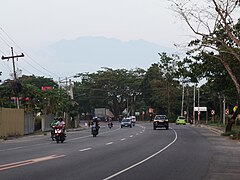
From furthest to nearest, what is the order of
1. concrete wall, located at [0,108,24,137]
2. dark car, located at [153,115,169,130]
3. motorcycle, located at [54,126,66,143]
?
dark car, located at [153,115,169,130] < concrete wall, located at [0,108,24,137] < motorcycle, located at [54,126,66,143]

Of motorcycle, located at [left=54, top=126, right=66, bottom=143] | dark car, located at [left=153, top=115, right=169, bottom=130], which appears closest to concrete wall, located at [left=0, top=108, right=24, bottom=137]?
motorcycle, located at [left=54, top=126, right=66, bottom=143]

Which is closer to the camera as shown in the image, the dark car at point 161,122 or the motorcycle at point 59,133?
the motorcycle at point 59,133

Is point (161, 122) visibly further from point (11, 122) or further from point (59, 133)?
point (59, 133)

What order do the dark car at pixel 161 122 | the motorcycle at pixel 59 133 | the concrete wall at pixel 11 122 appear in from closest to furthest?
the motorcycle at pixel 59 133
the concrete wall at pixel 11 122
the dark car at pixel 161 122

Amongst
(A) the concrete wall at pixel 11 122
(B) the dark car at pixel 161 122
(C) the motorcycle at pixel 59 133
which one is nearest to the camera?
(C) the motorcycle at pixel 59 133

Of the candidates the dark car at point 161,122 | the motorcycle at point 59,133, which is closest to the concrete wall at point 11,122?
the motorcycle at point 59,133

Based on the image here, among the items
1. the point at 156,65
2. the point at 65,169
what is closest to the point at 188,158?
the point at 65,169

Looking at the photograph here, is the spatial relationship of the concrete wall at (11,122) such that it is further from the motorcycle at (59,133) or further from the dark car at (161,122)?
the dark car at (161,122)

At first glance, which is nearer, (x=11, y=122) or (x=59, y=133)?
(x=59, y=133)

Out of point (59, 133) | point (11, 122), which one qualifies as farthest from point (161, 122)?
point (59, 133)

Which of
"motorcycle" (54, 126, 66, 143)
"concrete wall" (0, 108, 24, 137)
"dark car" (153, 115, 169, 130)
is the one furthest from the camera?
"dark car" (153, 115, 169, 130)

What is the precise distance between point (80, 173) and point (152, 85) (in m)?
104

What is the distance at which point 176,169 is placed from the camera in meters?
16.2

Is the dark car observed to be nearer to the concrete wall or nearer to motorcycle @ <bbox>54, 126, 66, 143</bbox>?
the concrete wall
